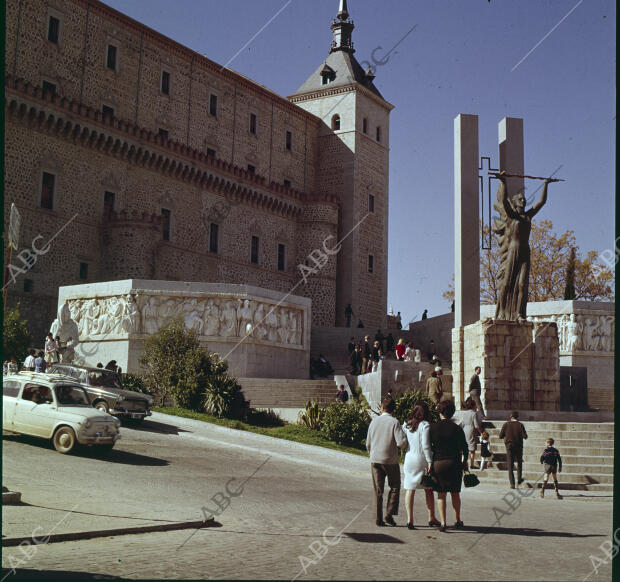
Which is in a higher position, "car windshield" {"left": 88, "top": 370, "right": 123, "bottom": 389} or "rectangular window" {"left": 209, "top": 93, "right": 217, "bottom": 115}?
"rectangular window" {"left": 209, "top": 93, "right": 217, "bottom": 115}

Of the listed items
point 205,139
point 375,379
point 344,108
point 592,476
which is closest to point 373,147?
point 344,108

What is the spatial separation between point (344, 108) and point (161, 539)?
163 ft

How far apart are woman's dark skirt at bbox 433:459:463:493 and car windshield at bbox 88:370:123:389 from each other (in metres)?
11.0

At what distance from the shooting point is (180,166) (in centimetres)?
4359

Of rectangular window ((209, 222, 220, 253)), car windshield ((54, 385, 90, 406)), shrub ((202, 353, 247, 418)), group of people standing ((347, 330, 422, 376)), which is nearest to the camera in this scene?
car windshield ((54, 385, 90, 406))

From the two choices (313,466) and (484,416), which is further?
(484,416)

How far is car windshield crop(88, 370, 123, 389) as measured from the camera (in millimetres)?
18250

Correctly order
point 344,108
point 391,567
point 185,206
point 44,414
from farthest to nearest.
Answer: point 344,108
point 185,206
point 44,414
point 391,567

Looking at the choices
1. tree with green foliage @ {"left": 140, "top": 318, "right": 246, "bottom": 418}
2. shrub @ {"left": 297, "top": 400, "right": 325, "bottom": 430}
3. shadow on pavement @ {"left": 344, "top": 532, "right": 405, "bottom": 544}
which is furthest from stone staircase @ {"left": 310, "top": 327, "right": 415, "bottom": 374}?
shadow on pavement @ {"left": 344, "top": 532, "right": 405, "bottom": 544}

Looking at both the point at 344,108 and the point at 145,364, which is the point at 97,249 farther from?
the point at 344,108

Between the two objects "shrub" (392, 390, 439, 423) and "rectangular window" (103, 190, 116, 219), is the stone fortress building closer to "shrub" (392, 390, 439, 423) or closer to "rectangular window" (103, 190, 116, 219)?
"rectangular window" (103, 190, 116, 219)

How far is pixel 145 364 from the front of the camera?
24.2 meters

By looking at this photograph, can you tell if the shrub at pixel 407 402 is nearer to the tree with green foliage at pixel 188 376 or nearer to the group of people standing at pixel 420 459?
the tree with green foliage at pixel 188 376

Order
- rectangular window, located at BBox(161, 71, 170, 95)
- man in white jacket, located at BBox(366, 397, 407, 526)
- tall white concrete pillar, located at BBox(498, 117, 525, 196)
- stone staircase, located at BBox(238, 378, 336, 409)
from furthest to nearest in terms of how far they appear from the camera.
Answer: rectangular window, located at BBox(161, 71, 170, 95) → stone staircase, located at BBox(238, 378, 336, 409) → tall white concrete pillar, located at BBox(498, 117, 525, 196) → man in white jacket, located at BBox(366, 397, 407, 526)
